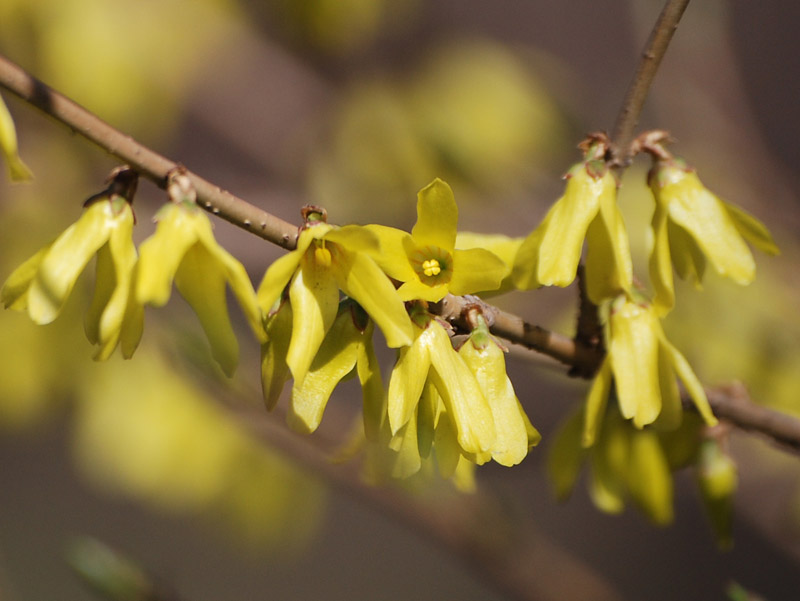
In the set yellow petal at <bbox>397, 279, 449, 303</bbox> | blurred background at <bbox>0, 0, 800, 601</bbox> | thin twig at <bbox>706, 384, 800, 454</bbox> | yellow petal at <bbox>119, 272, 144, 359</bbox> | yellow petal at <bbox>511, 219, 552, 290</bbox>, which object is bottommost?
yellow petal at <bbox>119, 272, 144, 359</bbox>

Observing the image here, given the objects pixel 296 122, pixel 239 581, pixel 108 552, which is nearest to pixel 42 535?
pixel 239 581

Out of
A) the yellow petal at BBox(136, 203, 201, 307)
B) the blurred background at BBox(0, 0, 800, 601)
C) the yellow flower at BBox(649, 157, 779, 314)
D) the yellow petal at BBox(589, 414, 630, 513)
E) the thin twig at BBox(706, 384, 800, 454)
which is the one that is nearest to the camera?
the yellow petal at BBox(136, 203, 201, 307)

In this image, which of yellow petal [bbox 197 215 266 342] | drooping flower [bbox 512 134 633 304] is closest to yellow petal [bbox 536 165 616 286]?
drooping flower [bbox 512 134 633 304]

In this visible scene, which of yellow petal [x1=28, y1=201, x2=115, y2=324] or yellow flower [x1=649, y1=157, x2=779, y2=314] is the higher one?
yellow flower [x1=649, y1=157, x2=779, y2=314]

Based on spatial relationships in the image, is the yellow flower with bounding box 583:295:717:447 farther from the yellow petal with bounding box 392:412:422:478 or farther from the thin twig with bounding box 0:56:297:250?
the thin twig with bounding box 0:56:297:250

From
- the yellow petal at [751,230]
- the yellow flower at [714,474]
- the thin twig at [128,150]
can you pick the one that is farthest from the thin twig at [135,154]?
the yellow flower at [714,474]

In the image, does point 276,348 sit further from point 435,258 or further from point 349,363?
point 435,258

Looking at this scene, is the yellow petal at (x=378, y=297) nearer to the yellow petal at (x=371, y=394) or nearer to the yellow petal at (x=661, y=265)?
the yellow petal at (x=371, y=394)
